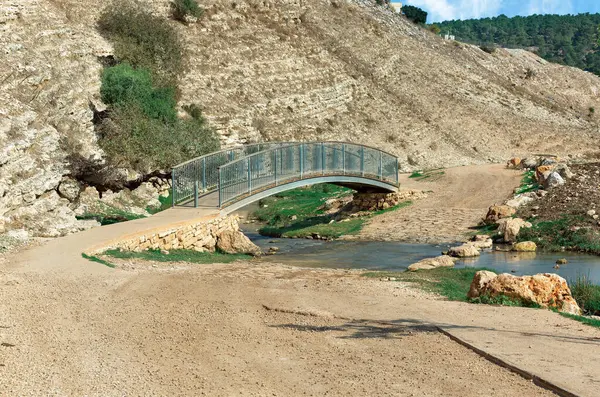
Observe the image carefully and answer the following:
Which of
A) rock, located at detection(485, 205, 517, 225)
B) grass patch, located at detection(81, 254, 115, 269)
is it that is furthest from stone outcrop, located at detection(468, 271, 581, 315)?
rock, located at detection(485, 205, 517, 225)

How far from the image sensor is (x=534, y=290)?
1405 cm

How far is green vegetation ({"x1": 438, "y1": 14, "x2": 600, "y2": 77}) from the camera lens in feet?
495

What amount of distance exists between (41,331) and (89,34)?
29958 mm

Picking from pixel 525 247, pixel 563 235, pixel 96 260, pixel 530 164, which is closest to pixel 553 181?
pixel 563 235

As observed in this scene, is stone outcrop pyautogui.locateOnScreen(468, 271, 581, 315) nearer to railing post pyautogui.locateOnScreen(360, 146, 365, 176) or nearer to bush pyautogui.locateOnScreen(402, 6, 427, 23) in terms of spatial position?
railing post pyautogui.locateOnScreen(360, 146, 365, 176)

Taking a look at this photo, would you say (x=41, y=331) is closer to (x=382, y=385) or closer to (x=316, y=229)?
(x=382, y=385)

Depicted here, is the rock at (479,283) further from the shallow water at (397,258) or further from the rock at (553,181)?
the rock at (553,181)

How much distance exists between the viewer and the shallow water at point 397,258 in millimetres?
22328

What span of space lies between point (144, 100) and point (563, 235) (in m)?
17.3

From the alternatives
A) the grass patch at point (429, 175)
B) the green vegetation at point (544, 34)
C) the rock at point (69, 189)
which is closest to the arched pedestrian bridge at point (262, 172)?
the rock at point (69, 189)

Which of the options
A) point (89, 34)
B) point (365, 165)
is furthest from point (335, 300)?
point (89, 34)

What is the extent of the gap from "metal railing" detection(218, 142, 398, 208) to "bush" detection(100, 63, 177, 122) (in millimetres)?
7633

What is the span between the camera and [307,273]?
18281 mm

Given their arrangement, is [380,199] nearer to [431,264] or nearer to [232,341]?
[431,264]
